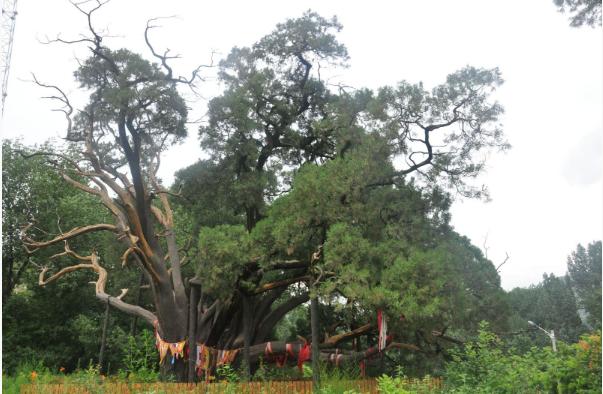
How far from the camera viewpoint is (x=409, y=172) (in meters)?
12.6

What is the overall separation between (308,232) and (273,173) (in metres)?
3.80

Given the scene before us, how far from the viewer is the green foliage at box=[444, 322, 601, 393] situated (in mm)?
5320

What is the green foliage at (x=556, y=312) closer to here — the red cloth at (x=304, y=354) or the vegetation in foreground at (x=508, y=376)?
the red cloth at (x=304, y=354)

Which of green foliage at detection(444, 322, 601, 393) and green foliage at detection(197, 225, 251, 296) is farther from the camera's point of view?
green foliage at detection(197, 225, 251, 296)

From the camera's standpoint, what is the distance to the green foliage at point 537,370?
532 cm

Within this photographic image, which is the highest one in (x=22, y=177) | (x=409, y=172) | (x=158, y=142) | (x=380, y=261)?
(x=22, y=177)

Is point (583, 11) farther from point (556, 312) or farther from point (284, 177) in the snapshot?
point (556, 312)

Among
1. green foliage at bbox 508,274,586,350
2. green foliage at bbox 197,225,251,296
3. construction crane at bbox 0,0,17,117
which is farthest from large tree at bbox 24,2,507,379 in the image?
green foliage at bbox 508,274,586,350

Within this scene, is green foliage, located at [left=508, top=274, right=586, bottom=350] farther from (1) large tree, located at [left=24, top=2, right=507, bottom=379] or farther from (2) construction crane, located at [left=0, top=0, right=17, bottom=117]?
(2) construction crane, located at [left=0, top=0, right=17, bottom=117]

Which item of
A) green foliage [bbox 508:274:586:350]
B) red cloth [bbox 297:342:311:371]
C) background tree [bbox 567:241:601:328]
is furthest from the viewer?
background tree [bbox 567:241:601:328]

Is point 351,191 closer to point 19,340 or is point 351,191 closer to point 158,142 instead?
point 158,142

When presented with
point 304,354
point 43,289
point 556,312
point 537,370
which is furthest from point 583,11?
point 556,312

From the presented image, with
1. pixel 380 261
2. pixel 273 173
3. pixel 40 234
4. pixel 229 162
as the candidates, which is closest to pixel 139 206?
pixel 229 162

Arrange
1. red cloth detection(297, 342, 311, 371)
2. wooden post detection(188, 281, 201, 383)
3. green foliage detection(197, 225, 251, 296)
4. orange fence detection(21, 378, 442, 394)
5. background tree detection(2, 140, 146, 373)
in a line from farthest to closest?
1. background tree detection(2, 140, 146, 373)
2. red cloth detection(297, 342, 311, 371)
3. wooden post detection(188, 281, 201, 383)
4. green foliage detection(197, 225, 251, 296)
5. orange fence detection(21, 378, 442, 394)
